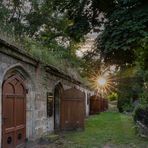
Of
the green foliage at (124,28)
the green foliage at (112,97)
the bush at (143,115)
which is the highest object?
the green foliage at (124,28)

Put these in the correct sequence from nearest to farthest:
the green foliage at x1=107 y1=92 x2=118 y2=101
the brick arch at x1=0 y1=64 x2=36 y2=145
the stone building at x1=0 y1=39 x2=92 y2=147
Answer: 1. the stone building at x1=0 y1=39 x2=92 y2=147
2. the brick arch at x1=0 y1=64 x2=36 y2=145
3. the green foliage at x1=107 y1=92 x2=118 y2=101

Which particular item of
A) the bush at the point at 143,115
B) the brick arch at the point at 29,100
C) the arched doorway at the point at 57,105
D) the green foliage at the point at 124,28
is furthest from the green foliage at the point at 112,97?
the green foliage at the point at 124,28

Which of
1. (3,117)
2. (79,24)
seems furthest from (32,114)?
(79,24)

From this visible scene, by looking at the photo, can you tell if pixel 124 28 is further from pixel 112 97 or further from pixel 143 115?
pixel 112 97

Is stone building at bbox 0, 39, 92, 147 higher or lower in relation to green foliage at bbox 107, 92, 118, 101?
higher

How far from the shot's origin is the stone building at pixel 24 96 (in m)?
9.82

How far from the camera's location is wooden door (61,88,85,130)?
54.1 ft

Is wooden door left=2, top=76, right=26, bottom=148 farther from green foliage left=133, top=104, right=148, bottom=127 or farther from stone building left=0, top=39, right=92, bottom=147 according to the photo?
green foliage left=133, top=104, right=148, bottom=127

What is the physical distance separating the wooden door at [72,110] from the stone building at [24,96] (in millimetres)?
893

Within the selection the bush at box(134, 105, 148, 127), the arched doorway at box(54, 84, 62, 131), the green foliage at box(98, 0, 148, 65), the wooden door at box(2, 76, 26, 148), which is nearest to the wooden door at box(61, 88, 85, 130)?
the arched doorway at box(54, 84, 62, 131)

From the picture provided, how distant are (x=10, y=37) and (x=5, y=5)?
7.27 metres

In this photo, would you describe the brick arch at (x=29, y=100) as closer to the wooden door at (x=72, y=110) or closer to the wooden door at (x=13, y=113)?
the wooden door at (x=13, y=113)

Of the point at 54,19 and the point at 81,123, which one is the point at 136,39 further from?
the point at 54,19

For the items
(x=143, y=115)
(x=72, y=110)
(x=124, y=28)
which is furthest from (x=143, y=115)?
(x=124, y=28)
